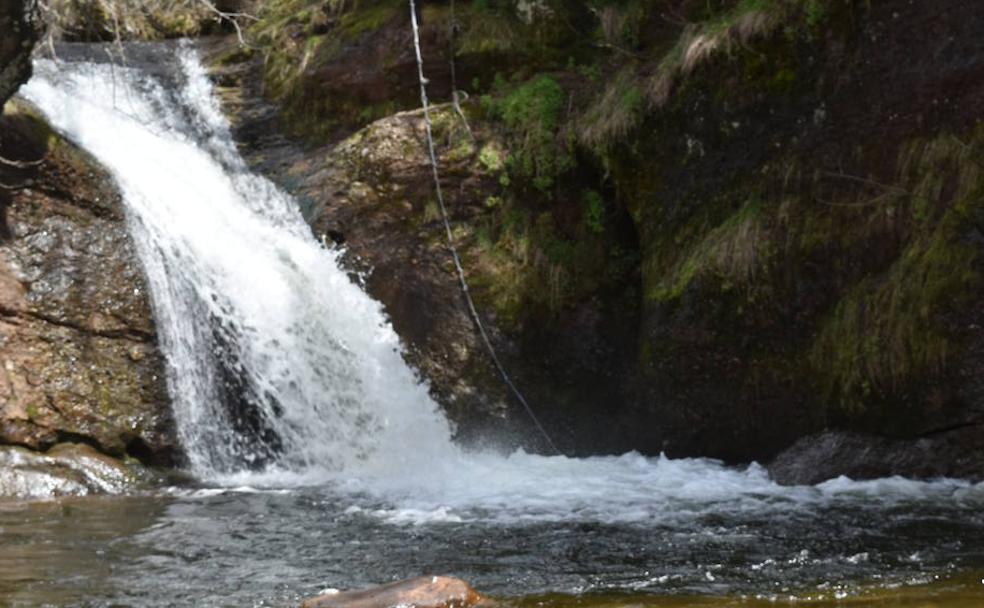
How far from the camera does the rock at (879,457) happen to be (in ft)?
21.2

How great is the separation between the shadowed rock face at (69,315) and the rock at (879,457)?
4.71m

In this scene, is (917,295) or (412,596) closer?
(412,596)

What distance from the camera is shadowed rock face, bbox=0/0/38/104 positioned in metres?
8.02

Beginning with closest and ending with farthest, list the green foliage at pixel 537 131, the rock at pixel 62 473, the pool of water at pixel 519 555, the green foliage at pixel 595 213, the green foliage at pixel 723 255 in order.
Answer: the pool of water at pixel 519 555
the green foliage at pixel 723 255
the rock at pixel 62 473
the green foliage at pixel 595 213
the green foliage at pixel 537 131

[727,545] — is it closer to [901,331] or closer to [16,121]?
[901,331]

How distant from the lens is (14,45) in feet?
26.7

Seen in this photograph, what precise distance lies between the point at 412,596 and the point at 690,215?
15.2 ft

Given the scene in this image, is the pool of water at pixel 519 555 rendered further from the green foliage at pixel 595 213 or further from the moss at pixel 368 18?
the moss at pixel 368 18

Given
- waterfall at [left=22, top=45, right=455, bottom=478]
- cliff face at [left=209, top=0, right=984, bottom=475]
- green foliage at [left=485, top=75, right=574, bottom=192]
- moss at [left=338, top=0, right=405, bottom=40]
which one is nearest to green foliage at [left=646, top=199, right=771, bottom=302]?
cliff face at [left=209, top=0, right=984, bottom=475]

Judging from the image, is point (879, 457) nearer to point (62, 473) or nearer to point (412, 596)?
point (412, 596)

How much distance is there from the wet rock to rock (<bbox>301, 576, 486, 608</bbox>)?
327 centimetres

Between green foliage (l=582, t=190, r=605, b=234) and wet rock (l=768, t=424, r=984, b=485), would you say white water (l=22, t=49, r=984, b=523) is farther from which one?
green foliage (l=582, t=190, r=605, b=234)

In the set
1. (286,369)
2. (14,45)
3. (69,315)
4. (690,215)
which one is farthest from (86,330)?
(690,215)

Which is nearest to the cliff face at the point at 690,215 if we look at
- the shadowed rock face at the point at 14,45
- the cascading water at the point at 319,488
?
the cascading water at the point at 319,488
